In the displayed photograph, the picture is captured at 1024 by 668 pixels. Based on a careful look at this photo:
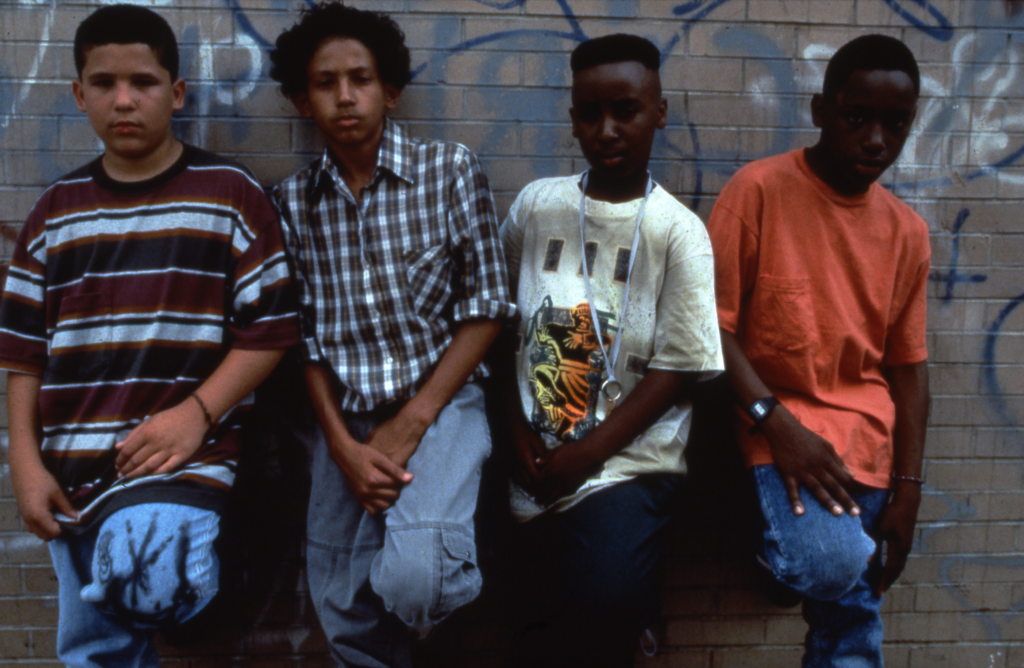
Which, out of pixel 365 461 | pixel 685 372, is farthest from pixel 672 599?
pixel 365 461

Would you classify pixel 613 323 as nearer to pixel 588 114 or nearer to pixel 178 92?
pixel 588 114

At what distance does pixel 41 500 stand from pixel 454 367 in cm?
120

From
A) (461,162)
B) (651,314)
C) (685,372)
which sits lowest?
(685,372)

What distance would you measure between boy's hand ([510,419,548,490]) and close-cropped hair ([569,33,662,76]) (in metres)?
1.06

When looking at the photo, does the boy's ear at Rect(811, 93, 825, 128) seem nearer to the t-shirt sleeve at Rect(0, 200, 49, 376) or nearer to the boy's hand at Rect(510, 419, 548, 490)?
the boy's hand at Rect(510, 419, 548, 490)

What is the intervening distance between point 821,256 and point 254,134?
1872mm

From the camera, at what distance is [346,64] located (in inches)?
78.6

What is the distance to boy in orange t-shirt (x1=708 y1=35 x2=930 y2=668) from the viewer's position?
6.61 ft

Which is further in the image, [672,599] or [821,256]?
[672,599]

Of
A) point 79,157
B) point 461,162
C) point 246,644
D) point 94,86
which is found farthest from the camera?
point 246,644

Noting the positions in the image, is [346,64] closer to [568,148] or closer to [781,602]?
[568,148]

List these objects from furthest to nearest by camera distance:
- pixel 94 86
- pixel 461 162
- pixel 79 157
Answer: pixel 79 157 < pixel 461 162 < pixel 94 86

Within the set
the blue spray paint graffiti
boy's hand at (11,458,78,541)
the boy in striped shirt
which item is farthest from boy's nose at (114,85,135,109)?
the blue spray paint graffiti

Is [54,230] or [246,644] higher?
[54,230]
